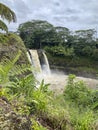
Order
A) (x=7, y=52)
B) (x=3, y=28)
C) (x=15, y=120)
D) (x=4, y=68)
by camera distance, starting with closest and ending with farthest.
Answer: (x=15, y=120), (x=4, y=68), (x=7, y=52), (x=3, y=28)

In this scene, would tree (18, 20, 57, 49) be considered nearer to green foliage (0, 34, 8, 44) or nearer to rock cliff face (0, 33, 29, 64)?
green foliage (0, 34, 8, 44)

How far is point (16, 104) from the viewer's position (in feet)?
9.77

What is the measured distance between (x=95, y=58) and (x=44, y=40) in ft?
19.2

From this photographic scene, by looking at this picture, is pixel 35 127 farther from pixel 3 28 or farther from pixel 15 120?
pixel 3 28

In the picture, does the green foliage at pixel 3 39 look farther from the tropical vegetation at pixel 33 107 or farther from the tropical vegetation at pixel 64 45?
the tropical vegetation at pixel 64 45

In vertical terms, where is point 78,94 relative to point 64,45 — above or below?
above

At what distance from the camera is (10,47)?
1073 cm

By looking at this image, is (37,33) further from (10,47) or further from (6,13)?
(10,47)

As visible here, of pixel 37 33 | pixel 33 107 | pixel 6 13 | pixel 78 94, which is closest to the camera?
pixel 33 107

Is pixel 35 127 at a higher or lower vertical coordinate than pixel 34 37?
higher

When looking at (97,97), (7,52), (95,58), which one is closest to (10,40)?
(7,52)

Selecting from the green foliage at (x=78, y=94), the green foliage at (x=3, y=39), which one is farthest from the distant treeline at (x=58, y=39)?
the green foliage at (x=78, y=94)

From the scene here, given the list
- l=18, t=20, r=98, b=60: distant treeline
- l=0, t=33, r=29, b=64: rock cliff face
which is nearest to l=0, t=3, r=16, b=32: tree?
l=0, t=33, r=29, b=64: rock cliff face

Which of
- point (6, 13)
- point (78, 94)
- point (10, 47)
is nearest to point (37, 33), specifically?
point (6, 13)
